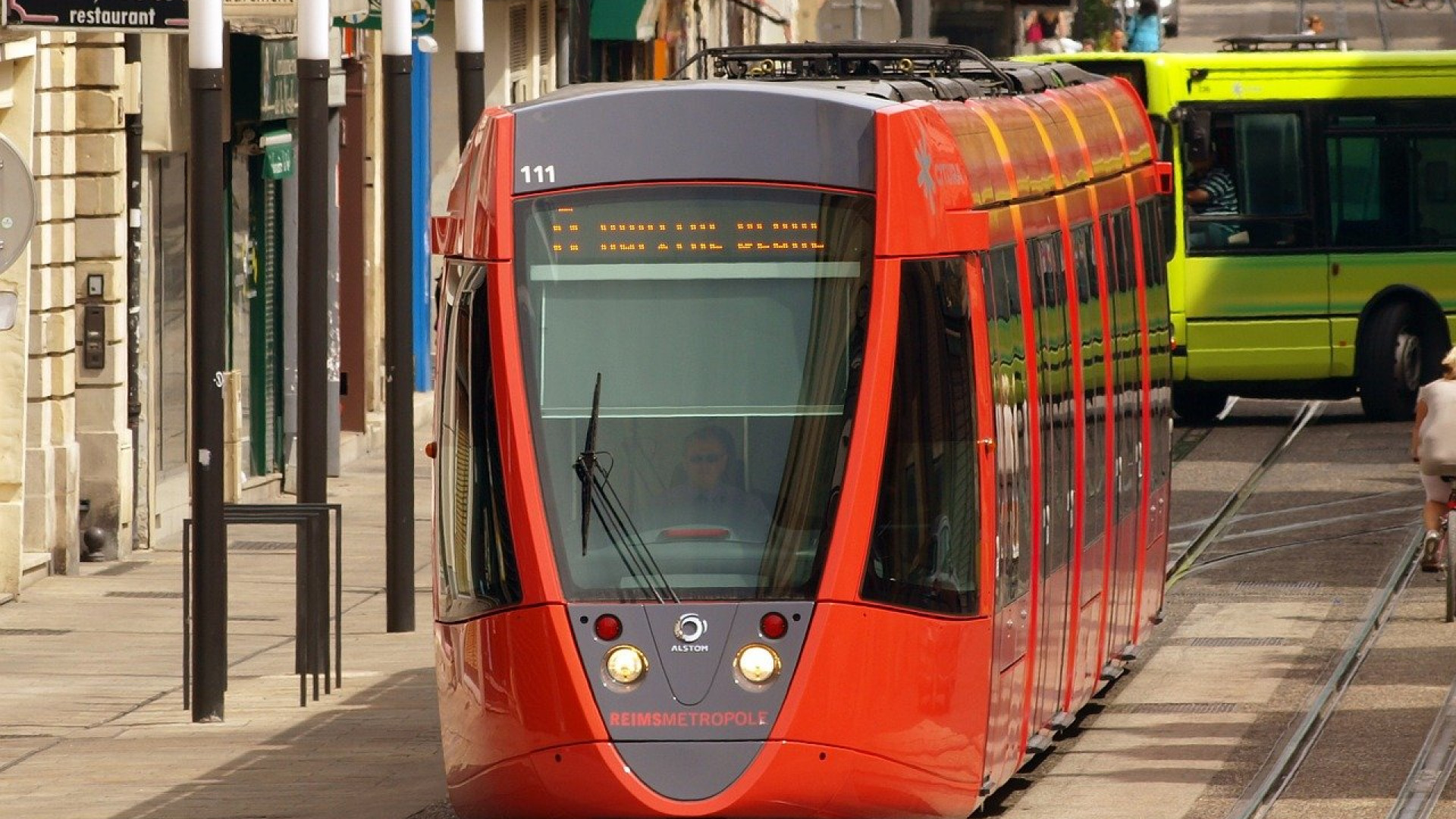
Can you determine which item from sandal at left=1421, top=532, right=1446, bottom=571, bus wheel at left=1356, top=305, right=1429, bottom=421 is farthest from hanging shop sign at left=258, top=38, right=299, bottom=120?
sandal at left=1421, top=532, right=1446, bottom=571

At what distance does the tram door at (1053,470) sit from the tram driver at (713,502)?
1.80m

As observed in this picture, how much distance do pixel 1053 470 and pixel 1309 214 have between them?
15.2 m

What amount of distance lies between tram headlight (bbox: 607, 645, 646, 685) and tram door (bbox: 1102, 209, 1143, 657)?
171 inches

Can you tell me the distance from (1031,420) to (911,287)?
1339 mm

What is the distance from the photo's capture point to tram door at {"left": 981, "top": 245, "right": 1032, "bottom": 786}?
10164mm

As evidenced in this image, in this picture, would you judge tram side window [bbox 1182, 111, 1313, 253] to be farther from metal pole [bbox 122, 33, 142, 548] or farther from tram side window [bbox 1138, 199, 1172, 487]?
tram side window [bbox 1138, 199, 1172, 487]

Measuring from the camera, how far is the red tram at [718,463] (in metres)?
9.48

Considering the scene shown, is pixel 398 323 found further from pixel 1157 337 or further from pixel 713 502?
pixel 713 502

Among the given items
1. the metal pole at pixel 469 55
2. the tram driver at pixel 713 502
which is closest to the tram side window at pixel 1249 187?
the metal pole at pixel 469 55

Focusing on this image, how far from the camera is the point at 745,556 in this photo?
960 cm

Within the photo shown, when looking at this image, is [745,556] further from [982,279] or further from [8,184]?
[8,184]

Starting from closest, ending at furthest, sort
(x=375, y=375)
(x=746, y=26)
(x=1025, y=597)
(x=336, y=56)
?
(x=1025, y=597)
(x=336, y=56)
(x=375, y=375)
(x=746, y=26)

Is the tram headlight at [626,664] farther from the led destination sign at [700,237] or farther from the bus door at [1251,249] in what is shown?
the bus door at [1251,249]

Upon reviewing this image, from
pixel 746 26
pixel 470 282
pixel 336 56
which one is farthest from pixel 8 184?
pixel 746 26
